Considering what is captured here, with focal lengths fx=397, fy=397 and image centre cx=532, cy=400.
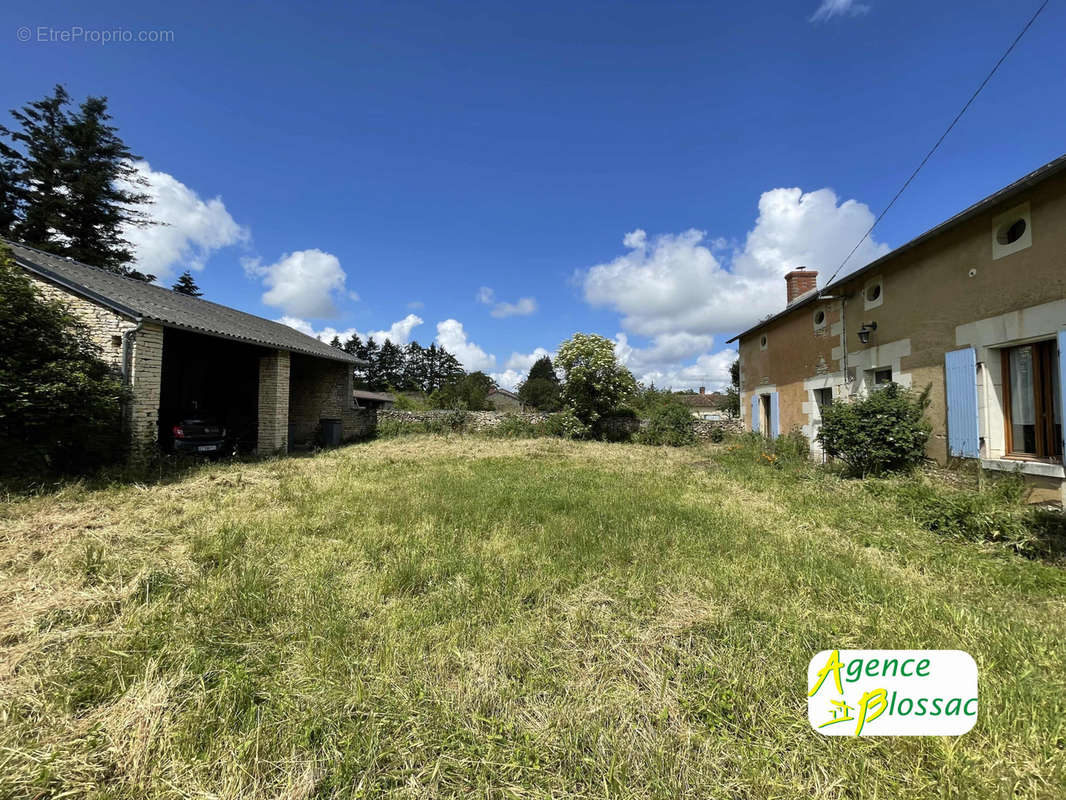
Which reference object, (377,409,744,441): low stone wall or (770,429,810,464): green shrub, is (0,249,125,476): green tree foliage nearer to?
(377,409,744,441): low stone wall

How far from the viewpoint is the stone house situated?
7.38 metres

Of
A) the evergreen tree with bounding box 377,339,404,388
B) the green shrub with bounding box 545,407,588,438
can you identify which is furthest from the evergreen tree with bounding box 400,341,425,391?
the green shrub with bounding box 545,407,588,438

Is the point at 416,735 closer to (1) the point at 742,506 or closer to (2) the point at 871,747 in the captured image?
(2) the point at 871,747

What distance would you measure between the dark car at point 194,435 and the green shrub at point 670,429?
1301 cm

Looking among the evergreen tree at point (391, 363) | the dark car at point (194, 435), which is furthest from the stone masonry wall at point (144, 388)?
the evergreen tree at point (391, 363)

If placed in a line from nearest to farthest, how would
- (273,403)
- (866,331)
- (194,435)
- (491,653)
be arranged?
(491,653), (866,331), (194,435), (273,403)

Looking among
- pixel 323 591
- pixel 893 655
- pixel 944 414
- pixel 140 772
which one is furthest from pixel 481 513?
pixel 944 414

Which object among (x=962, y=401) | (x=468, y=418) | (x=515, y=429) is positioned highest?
(x=962, y=401)

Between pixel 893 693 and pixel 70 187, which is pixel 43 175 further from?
pixel 893 693

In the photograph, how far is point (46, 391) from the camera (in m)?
5.87

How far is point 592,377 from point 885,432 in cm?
905

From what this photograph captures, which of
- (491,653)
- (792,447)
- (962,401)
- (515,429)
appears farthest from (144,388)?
(792,447)

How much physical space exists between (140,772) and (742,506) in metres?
6.12

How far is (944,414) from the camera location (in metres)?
6.54
